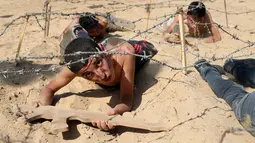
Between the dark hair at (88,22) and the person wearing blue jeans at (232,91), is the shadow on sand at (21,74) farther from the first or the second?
the person wearing blue jeans at (232,91)

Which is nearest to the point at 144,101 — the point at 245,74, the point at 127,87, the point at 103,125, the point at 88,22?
the point at 127,87

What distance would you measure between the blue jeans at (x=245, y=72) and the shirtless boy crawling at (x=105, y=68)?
0.87 m

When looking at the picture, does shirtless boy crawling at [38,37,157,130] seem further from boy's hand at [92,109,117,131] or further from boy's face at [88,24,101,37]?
boy's face at [88,24,101,37]

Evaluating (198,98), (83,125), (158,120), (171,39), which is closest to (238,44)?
(171,39)

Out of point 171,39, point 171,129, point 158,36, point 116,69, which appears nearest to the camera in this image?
point 171,129

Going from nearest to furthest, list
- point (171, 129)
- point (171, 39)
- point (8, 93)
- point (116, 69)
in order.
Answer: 1. point (171, 129)
2. point (116, 69)
3. point (8, 93)
4. point (171, 39)

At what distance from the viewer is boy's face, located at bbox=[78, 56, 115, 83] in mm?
2730

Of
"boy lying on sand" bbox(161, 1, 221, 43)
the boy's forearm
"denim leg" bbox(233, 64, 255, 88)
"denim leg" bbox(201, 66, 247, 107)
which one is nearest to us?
the boy's forearm

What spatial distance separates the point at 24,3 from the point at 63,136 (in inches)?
198

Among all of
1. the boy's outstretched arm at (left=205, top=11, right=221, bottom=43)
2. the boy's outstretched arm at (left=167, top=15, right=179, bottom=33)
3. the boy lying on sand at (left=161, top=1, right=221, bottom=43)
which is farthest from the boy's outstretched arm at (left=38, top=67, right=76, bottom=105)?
the boy's outstretched arm at (left=205, top=11, right=221, bottom=43)

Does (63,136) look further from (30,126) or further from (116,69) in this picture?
(116,69)

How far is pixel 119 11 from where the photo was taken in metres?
6.27

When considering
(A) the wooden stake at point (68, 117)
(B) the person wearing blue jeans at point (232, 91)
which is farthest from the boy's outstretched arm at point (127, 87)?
(B) the person wearing blue jeans at point (232, 91)

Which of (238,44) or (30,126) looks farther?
(238,44)
